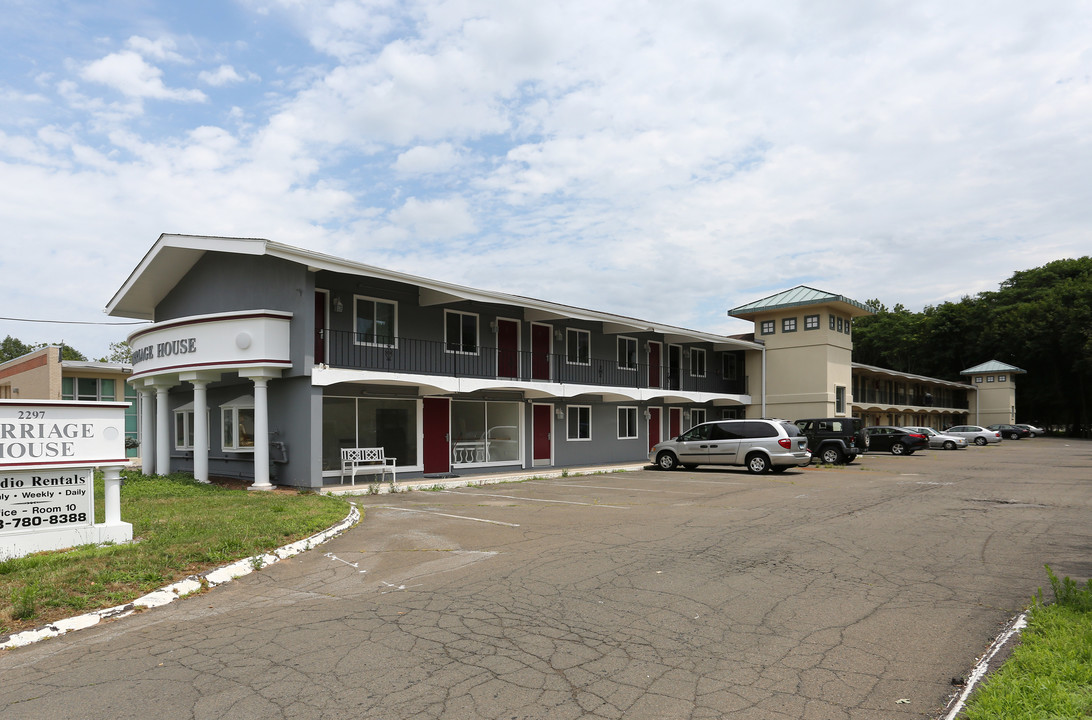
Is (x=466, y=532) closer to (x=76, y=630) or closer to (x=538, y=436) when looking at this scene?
(x=76, y=630)

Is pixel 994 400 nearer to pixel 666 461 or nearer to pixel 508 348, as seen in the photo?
pixel 666 461

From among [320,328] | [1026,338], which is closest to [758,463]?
[320,328]

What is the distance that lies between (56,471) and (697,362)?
95.4ft

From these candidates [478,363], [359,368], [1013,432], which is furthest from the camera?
[1013,432]

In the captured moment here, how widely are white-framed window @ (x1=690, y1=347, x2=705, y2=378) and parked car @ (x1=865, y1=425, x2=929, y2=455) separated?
8.94m

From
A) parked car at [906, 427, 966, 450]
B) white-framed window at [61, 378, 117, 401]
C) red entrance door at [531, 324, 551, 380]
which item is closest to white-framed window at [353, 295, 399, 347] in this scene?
red entrance door at [531, 324, 551, 380]

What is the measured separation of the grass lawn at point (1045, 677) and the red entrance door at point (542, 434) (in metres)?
19.6

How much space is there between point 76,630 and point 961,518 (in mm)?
12877

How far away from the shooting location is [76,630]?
639 cm

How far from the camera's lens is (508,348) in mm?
24406

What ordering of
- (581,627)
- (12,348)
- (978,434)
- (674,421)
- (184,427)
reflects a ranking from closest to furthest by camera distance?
(581,627)
(184,427)
(674,421)
(978,434)
(12,348)

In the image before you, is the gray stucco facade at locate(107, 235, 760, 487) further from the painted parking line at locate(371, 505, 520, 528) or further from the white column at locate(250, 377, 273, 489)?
the painted parking line at locate(371, 505, 520, 528)

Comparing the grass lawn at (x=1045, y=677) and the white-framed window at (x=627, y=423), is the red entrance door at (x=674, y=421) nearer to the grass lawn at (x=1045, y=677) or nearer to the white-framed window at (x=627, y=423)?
the white-framed window at (x=627, y=423)

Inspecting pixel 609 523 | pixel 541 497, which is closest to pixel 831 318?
pixel 541 497
